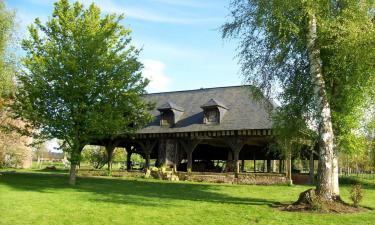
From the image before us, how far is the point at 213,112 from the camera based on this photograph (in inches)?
1158

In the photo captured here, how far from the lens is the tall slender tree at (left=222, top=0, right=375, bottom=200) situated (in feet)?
46.6

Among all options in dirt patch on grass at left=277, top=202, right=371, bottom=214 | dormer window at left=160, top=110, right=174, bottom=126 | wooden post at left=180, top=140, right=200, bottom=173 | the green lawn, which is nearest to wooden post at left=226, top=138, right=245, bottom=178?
wooden post at left=180, top=140, right=200, bottom=173

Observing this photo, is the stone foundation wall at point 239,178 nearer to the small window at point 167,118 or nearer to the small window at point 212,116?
the small window at point 212,116

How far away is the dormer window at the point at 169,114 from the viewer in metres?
31.2

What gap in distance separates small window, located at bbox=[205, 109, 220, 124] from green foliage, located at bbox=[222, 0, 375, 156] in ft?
36.9

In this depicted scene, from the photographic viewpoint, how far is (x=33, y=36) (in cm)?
2275

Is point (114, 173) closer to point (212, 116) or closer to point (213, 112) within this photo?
point (212, 116)

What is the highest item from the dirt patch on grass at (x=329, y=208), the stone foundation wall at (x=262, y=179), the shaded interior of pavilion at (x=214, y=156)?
the shaded interior of pavilion at (x=214, y=156)

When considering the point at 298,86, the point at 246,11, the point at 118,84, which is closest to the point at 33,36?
the point at 118,84

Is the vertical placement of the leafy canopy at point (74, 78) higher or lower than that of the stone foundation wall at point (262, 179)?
higher

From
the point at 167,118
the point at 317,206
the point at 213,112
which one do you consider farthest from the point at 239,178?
the point at 317,206

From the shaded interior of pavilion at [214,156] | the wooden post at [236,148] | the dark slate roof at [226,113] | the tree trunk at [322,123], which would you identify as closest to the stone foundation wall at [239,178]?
the wooden post at [236,148]

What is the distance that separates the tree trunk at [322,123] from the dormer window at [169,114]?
1707cm

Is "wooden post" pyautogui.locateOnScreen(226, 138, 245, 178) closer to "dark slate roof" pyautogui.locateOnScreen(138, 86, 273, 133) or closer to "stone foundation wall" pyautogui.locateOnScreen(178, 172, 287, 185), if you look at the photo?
"stone foundation wall" pyautogui.locateOnScreen(178, 172, 287, 185)
